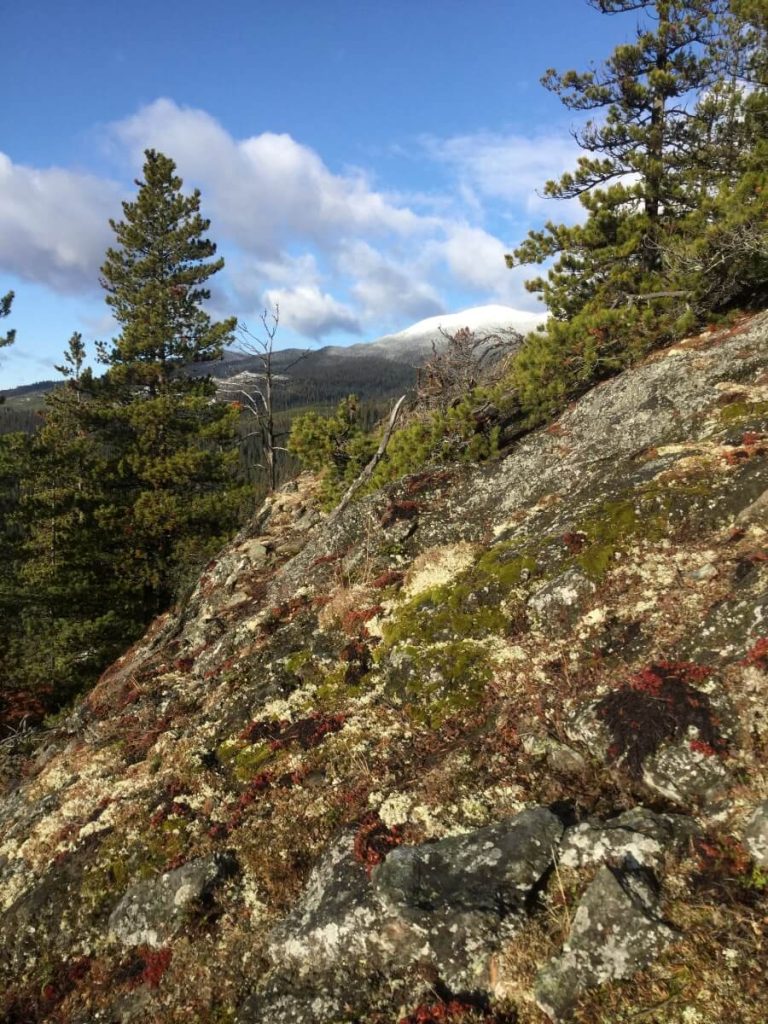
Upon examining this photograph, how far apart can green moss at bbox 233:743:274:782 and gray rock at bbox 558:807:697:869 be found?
4644 millimetres

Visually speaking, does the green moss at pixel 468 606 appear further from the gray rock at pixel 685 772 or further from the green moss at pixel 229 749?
the gray rock at pixel 685 772

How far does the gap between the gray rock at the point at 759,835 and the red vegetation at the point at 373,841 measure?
347cm

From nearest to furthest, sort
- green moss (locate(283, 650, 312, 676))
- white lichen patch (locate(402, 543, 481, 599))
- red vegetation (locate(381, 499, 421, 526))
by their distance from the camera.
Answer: green moss (locate(283, 650, 312, 676))
white lichen patch (locate(402, 543, 481, 599))
red vegetation (locate(381, 499, 421, 526))

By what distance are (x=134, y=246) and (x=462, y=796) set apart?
36.1 meters

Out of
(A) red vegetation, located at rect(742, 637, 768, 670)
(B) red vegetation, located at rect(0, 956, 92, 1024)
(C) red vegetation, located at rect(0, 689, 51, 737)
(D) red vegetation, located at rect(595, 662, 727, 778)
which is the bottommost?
(C) red vegetation, located at rect(0, 689, 51, 737)

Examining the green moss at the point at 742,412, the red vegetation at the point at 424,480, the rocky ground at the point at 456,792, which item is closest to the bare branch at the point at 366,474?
the red vegetation at the point at 424,480

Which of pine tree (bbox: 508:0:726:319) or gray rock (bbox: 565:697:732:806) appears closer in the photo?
gray rock (bbox: 565:697:732:806)

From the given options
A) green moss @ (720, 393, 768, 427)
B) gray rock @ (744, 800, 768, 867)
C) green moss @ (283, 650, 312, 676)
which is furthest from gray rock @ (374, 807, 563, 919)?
green moss @ (720, 393, 768, 427)

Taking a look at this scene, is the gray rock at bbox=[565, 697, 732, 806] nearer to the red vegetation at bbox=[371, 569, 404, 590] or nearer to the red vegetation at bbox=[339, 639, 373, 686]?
the red vegetation at bbox=[339, 639, 373, 686]

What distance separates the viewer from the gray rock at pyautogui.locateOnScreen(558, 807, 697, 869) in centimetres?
509

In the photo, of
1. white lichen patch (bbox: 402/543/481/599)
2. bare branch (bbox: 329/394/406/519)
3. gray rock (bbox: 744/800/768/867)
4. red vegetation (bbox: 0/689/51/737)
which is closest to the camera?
gray rock (bbox: 744/800/768/867)

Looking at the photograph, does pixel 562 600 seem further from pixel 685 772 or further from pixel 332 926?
pixel 332 926

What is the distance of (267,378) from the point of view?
30172mm

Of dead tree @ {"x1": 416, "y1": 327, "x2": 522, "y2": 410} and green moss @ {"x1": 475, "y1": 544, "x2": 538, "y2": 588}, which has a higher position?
dead tree @ {"x1": 416, "y1": 327, "x2": 522, "y2": 410}
